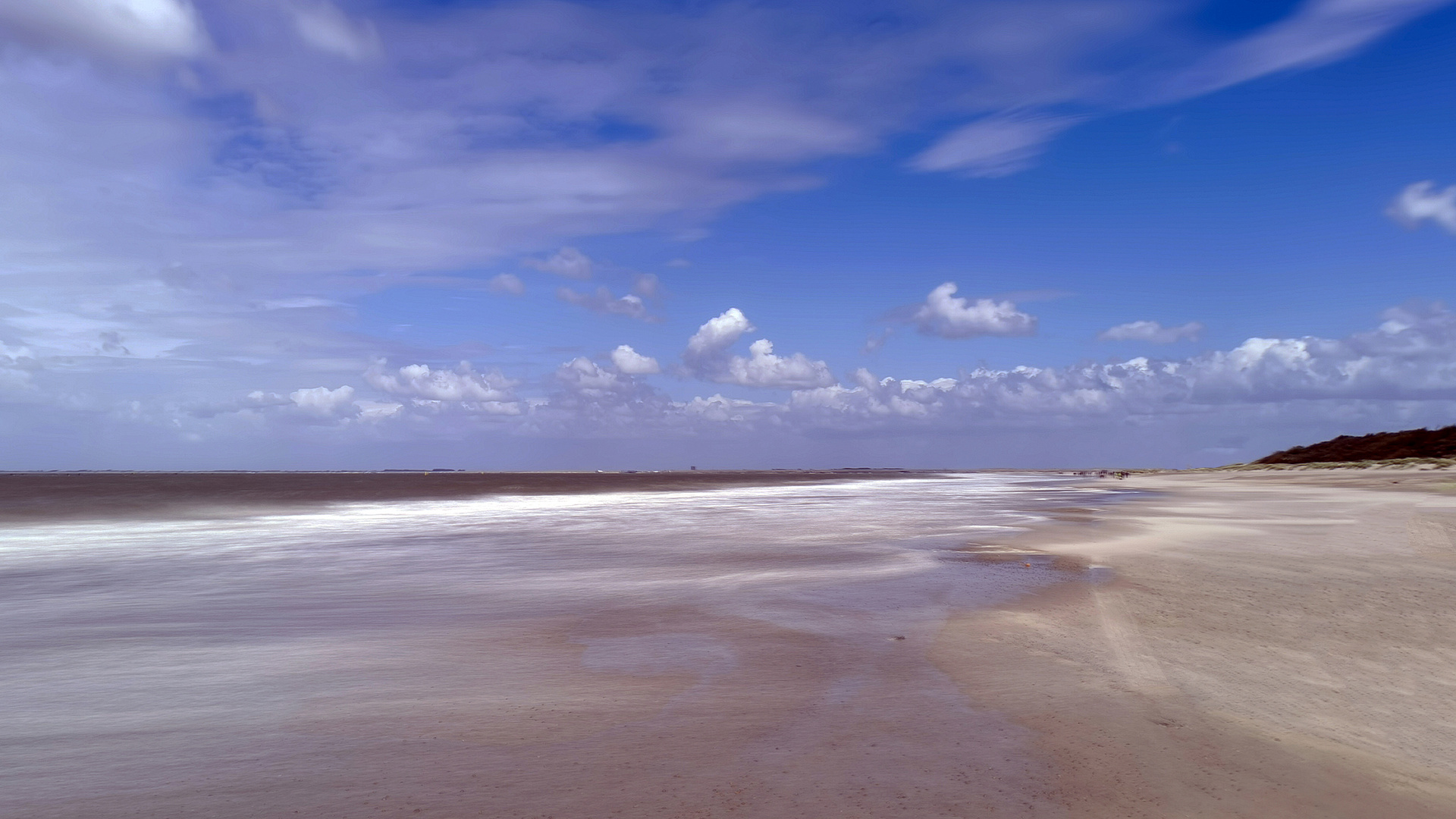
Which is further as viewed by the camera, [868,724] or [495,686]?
[495,686]

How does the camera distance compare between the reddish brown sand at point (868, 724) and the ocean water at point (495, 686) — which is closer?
the reddish brown sand at point (868, 724)

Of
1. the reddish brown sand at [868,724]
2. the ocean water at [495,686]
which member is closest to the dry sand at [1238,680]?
the reddish brown sand at [868,724]

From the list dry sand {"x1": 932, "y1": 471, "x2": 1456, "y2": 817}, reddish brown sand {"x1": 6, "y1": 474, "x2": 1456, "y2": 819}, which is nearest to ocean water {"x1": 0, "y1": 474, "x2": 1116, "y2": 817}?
reddish brown sand {"x1": 6, "y1": 474, "x2": 1456, "y2": 819}

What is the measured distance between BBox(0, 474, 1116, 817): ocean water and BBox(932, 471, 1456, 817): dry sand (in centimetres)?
61

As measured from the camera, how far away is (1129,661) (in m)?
8.16

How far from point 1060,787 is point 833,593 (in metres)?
7.38

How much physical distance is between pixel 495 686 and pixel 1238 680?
641cm

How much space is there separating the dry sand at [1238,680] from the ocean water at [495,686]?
0.61 m

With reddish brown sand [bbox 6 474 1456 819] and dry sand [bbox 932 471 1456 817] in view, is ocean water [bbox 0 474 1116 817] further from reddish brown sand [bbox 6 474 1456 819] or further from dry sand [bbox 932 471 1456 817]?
dry sand [bbox 932 471 1456 817]

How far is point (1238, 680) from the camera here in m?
7.44

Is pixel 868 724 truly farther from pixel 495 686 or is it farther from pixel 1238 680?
pixel 1238 680

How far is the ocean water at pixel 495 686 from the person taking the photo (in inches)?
204

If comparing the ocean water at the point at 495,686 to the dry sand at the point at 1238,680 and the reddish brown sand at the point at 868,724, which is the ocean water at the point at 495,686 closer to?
the reddish brown sand at the point at 868,724

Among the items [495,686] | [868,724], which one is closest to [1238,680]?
[868,724]
